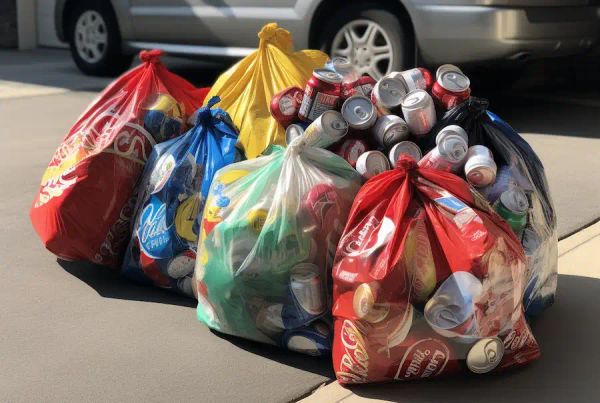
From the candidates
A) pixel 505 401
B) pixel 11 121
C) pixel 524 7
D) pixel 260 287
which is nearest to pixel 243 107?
pixel 260 287

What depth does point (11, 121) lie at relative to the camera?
772 centimetres

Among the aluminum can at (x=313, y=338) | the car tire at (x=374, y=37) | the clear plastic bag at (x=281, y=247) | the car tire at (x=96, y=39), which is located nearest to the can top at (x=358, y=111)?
the clear plastic bag at (x=281, y=247)

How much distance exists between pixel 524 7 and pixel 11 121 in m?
3.81

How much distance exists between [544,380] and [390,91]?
1254mm

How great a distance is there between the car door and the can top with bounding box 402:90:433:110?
4136 mm

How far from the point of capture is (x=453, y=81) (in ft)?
12.9

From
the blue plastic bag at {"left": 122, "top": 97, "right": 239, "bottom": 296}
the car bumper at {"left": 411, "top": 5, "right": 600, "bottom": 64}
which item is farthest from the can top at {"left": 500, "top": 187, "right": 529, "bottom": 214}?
the car bumper at {"left": 411, "top": 5, "right": 600, "bottom": 64}

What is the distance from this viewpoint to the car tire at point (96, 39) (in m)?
9.55

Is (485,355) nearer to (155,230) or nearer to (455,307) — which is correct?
(455,307)

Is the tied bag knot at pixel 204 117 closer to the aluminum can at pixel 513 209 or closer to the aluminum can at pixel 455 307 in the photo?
the aluminum can at pixel 513 209

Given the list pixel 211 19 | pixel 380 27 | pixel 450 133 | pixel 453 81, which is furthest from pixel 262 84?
pixel 211 19

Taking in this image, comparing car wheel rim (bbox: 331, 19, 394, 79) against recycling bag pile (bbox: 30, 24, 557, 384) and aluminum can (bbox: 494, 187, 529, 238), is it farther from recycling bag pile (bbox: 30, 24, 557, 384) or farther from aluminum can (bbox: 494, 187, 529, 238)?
aluminum can (bbox: 494, 187, 529, 238)

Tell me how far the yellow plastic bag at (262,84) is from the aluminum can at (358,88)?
0.31 metres

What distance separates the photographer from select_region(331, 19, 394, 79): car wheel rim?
7.54 metres
